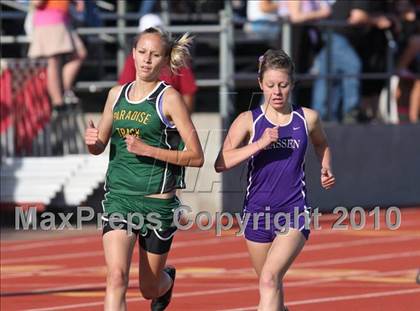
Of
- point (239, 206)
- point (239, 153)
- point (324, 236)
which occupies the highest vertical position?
point (239, 153)

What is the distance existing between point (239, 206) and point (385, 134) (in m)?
7.12

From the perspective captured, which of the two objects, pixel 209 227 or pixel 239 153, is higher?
pixel 239 153

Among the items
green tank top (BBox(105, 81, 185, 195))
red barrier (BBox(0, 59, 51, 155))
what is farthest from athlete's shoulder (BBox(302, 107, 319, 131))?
red barrier (BBox(0, 59, 51, 155))

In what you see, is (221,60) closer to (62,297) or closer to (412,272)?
(412,272)

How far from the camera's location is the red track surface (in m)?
11.1

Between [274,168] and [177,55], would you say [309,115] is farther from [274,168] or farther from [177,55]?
[177,55]

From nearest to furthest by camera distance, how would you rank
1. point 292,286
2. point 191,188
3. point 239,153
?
point 239,153 → point 191,188 → point 292,286

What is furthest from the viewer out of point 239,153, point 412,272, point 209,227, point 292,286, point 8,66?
point 8,66

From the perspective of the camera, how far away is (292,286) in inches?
469

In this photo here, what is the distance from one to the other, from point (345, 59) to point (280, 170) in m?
9.56

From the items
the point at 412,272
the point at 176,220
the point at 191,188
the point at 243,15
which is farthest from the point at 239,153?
the point at 243,15

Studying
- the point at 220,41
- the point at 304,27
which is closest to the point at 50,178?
the point at 220,41

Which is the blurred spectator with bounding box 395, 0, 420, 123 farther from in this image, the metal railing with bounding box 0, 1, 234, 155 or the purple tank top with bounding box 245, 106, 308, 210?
the purple tank top with bounding box 245, 106, 308, 210

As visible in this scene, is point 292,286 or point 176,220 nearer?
point 176,220
